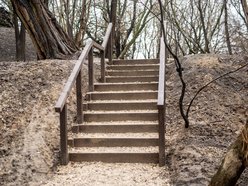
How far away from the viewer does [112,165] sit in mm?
5535

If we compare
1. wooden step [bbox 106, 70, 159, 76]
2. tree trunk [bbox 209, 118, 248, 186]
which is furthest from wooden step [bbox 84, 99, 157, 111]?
tree trunk [bbox 209, 118, 248, 186]

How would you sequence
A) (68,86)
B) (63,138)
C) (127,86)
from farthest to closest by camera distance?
(127,86)
(68,86)
(63,138)

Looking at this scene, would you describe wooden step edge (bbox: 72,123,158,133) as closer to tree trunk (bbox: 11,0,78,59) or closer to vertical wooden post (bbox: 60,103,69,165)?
vertical wooden post (bbox: 60,103,69,165)

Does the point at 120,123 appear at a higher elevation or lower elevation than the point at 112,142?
higher

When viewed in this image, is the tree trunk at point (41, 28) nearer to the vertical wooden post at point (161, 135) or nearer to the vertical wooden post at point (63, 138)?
the vertical wooden post at point (63, 138)

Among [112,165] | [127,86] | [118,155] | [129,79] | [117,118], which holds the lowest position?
[112,165]

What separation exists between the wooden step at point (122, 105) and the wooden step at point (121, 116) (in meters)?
0.26

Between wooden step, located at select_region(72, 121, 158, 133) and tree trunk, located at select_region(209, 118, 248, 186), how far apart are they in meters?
2.81

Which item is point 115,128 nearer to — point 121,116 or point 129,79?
point 121,116

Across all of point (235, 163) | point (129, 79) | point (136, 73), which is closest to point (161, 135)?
point (235, 163)

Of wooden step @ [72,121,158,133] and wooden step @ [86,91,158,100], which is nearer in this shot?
wooden step @ [72,121,158,133]

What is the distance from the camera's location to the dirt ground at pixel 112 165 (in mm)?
5066

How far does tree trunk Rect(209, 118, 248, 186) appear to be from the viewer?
3.33 metres

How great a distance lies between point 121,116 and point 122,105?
359mm
